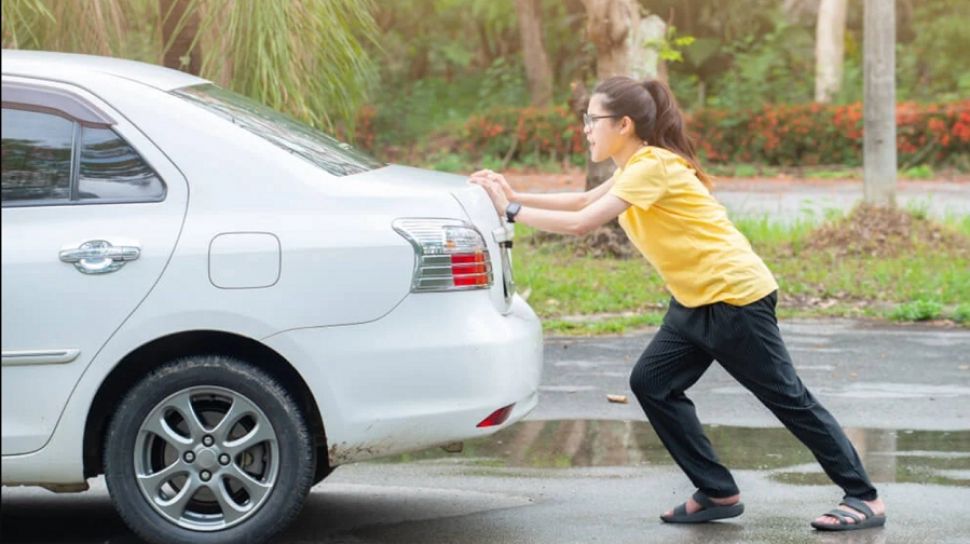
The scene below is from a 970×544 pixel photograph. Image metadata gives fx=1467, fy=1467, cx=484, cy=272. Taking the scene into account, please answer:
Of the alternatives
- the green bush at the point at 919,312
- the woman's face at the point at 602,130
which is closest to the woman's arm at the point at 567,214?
the woman's face at the point at 602,130

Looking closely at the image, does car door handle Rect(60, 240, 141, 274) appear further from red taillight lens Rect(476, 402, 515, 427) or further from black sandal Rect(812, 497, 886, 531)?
black sandal Rect(812, 497, 886, 531)

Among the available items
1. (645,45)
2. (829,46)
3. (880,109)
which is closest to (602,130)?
(645,45)

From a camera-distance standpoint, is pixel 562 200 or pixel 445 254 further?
pixel 562 200

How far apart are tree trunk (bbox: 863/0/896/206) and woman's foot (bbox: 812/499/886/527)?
817 cm

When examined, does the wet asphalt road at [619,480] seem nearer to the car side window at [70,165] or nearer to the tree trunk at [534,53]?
the car side window at [70,165]

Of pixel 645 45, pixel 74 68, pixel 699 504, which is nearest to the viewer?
pixel 74 68

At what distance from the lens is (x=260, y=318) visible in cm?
469

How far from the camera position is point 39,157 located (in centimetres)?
488

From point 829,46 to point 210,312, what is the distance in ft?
91.4

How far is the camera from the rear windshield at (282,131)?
5.03 metres

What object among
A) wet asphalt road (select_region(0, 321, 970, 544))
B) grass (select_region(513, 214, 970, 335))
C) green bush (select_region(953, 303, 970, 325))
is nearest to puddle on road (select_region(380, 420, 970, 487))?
wet asphalt road (select_region(0, 321, 970, 544))

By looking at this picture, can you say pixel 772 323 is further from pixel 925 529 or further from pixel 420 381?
pixel 420 381

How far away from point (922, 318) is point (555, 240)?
169 inches

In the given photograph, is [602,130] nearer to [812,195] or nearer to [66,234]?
[66,234]
